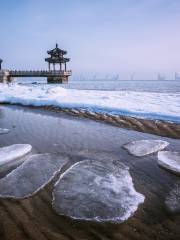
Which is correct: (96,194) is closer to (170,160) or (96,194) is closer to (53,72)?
(170,160)

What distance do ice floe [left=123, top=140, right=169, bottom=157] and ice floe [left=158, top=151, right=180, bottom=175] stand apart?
0.32 meters

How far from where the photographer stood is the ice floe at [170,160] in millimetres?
4438

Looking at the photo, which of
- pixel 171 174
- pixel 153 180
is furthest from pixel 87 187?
Answer: pixel 171 174

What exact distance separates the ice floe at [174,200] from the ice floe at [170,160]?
2.46ft

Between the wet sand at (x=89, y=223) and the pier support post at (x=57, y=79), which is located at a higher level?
the pier support post at (x=57, y=79)

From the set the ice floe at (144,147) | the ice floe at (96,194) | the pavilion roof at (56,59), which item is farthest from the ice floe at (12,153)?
the pavilion roof at (56,59)

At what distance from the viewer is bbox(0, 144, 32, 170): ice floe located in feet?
15.3

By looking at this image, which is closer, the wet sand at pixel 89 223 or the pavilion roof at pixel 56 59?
the wet sand at pixel 89 223

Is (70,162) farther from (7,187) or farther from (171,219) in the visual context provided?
(171,219)

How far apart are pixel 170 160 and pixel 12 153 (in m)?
3.21

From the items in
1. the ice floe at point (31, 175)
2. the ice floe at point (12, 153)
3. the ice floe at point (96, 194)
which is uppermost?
the ice floe at point (12, 153)

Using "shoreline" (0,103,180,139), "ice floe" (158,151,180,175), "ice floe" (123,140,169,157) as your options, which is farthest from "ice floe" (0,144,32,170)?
"shoreline" (0,103,180,139)

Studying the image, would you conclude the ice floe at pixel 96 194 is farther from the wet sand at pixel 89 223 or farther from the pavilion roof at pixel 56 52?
the pavilion roof at pixel 56 52

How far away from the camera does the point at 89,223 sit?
2.70m
